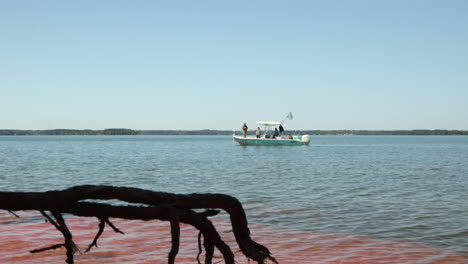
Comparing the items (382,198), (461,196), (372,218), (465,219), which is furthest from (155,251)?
(461,196)

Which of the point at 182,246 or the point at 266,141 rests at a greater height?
the point at 266,141

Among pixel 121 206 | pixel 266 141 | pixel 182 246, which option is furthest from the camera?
pixel 266 141

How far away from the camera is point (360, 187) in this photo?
25.9m

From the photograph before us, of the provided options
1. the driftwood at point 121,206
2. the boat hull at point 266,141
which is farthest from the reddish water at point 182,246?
the boat hull at point 266,141

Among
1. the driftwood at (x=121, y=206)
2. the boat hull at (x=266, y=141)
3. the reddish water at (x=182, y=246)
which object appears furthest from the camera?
the boat hull at (x=266, y=141)

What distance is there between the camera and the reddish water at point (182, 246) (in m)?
9.62

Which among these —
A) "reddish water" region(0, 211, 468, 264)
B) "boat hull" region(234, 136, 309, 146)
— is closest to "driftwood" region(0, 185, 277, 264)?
"reddish water" region(0, 211, 468, 264)

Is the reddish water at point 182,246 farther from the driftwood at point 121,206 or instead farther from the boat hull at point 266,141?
the boat hull at point 266,141

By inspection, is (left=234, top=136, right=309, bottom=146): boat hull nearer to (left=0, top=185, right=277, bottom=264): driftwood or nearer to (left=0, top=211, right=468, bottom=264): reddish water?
(left=0, top=211, right=468, bottom=264): reddish water

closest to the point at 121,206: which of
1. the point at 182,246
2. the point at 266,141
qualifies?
the point at 182,246

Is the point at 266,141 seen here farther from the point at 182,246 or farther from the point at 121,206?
the point at 121,206

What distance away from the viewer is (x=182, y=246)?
1070cm

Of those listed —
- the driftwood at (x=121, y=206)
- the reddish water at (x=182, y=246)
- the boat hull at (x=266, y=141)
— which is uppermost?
the driftwood at (x=121, y=206)

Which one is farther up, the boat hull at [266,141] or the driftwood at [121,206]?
the driftwood at [121,206]
